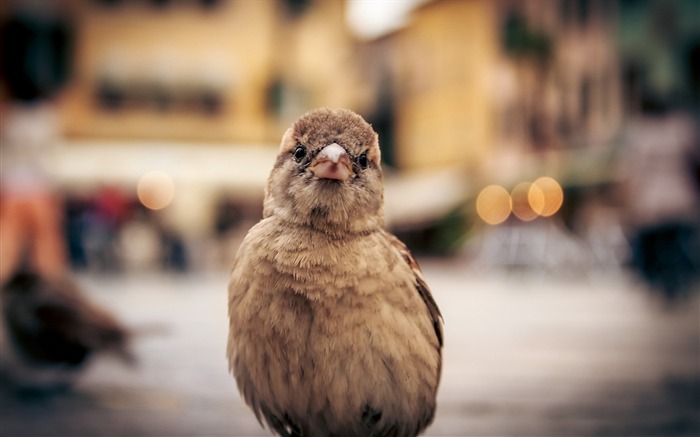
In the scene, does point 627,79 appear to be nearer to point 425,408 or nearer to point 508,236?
point 508,236

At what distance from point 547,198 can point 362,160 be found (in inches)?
508

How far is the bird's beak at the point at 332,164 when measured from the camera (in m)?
1.29

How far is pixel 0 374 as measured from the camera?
3.77 m

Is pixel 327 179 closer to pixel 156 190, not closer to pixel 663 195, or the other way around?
pixel 663 195

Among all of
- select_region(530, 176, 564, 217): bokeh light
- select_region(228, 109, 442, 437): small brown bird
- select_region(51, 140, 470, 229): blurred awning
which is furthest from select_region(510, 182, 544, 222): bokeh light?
select_region(228, 109, 442, 437): small brown bird

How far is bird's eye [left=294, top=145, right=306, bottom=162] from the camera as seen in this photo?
1418 mm

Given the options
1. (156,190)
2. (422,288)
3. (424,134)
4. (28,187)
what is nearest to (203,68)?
(156,190)

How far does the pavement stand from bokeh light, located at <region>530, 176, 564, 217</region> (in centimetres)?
514

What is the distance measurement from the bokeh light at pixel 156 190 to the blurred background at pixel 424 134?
50mm

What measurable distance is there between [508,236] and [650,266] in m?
5.07

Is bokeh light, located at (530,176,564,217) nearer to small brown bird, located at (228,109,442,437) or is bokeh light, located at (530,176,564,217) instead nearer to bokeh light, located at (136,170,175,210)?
bokeh light, located at (136,170,175,210)

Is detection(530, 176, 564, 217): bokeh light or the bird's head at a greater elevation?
the bird's head

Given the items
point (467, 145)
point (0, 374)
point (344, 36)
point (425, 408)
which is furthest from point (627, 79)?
point (425, 408)

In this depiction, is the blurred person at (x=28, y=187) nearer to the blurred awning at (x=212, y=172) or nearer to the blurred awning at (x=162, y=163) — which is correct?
the blurred awning at (x=212, y=172)
